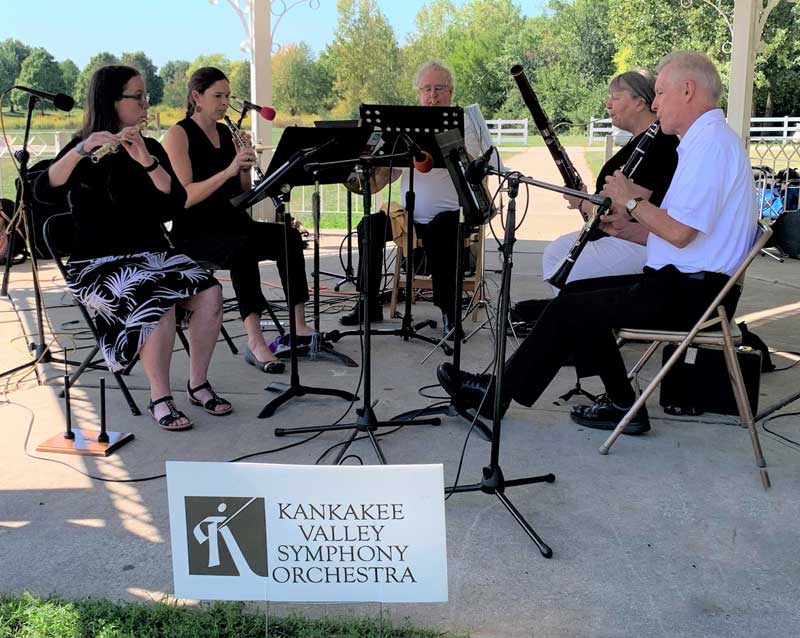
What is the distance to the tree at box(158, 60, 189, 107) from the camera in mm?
40375

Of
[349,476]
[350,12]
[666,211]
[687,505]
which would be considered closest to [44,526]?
[349,476]

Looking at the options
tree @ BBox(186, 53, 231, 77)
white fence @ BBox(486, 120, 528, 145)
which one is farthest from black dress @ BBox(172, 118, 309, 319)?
tree @ BBox(186, 53, 231, 77)

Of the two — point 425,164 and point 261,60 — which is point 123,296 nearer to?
point 425,164

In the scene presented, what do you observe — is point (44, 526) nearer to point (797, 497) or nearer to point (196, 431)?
point (196, 431)

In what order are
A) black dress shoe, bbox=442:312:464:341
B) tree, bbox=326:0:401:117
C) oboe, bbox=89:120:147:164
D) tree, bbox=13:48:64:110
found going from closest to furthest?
oboe, bbox=89:120:147:164, black dress shoe, bbox=442:312:464:341, tree, bbox=13:48:64:110, tree, bbox=326:0:401:117

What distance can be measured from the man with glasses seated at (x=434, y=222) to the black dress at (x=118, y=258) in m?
1.66

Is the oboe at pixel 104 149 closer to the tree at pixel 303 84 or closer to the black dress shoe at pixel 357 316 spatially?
the black dress shoe at pixel 357 316

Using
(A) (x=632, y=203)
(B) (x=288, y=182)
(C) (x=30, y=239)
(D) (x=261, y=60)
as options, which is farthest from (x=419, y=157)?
(D) (x=261, y=60)

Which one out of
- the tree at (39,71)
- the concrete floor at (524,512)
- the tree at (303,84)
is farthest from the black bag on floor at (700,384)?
the tree at (303,84)

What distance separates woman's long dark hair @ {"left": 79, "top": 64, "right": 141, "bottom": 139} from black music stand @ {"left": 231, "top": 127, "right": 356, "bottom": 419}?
2.07 ft

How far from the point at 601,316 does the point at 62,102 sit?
2.50 m

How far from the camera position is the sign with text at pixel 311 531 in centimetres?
183

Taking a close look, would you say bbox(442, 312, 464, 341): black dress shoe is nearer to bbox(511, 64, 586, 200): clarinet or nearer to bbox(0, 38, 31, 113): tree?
bbox(511, 64, 586, 200): clarinet

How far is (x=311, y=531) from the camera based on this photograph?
73.0 inches
